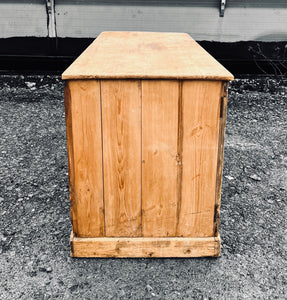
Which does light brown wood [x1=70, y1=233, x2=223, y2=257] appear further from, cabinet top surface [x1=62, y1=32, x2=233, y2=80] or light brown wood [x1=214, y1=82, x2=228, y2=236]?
cabinet top surface [x1=62, y1=32, x2=233, y2=80]

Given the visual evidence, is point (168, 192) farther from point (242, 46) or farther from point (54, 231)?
point (242, 46)

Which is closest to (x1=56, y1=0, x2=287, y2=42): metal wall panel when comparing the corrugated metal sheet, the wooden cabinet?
the corrugated metal sheet

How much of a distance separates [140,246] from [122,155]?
0.54 meters

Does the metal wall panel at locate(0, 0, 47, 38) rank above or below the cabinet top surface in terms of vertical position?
below

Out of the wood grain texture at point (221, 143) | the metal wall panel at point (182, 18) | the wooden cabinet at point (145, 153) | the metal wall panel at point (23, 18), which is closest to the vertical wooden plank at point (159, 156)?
the wooden cabinet at point (145, 153)

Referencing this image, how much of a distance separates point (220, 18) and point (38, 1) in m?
3.05

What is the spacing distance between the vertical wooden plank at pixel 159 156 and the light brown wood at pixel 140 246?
0.18 ft

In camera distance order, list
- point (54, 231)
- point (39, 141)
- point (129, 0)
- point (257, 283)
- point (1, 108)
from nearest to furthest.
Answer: point (257, 283), point (54, 231), point (39, 141), point (1, 108), point (129, 0)

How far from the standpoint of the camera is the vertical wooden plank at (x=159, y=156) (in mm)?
1857

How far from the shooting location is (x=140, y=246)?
2129 mm

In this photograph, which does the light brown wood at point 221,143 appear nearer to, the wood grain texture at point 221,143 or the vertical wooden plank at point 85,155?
the wood grain texture at point 221,143

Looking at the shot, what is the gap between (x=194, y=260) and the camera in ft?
7.07

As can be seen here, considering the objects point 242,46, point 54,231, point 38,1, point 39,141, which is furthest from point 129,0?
point 54,231

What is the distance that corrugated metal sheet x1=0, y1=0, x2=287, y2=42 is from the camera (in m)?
6.34
